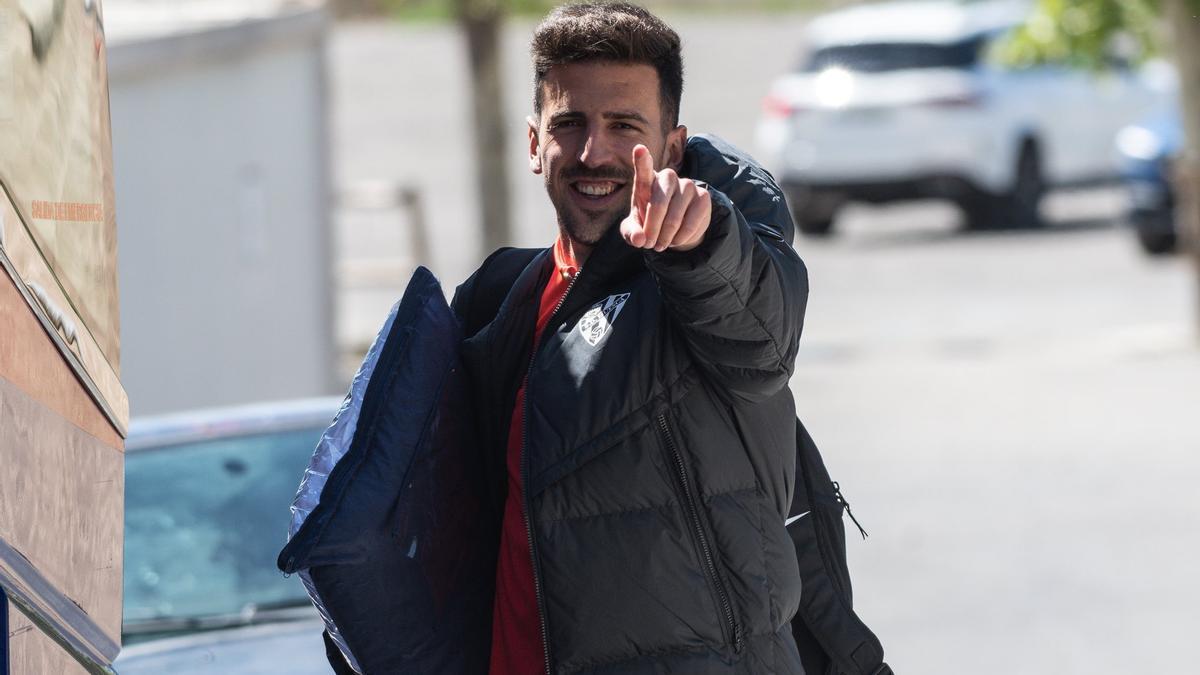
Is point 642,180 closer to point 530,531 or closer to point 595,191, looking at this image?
point 595,191

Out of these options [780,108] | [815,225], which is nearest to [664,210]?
[780,108]

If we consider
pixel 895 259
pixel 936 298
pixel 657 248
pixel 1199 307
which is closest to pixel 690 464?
pixel 657 248

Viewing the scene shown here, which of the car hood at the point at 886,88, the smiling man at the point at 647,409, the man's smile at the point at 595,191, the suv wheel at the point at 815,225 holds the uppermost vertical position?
the man's smile at the point at 595,191

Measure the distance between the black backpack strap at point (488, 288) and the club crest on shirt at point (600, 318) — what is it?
33 cm

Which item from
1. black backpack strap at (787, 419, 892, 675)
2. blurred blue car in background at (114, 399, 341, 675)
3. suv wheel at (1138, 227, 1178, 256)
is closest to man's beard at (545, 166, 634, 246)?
black backpack strap at (787, 419, 892, 675)

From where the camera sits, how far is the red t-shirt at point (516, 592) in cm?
243

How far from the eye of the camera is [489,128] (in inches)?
498

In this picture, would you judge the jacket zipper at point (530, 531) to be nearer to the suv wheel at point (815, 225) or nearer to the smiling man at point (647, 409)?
the smiling man at point (647, 409)

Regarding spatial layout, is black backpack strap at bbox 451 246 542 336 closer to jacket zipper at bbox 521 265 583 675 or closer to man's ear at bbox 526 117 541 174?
man's ear at bbox 526 117 541 174

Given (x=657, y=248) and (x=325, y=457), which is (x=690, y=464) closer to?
(x=657, y=248)

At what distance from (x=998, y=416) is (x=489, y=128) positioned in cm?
421

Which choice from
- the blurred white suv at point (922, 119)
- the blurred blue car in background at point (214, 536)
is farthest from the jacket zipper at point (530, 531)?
the blurred white suv at point (922, 119)

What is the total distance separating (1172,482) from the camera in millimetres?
8445

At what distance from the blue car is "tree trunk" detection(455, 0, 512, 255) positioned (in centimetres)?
537
